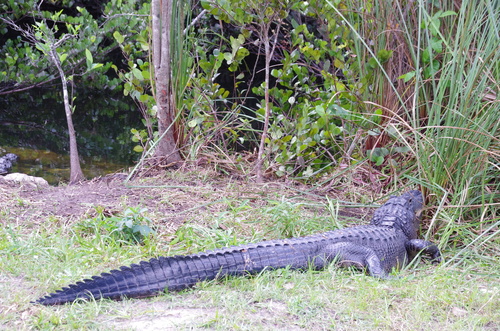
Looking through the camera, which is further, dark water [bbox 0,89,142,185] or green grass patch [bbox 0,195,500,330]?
dark water [bbox 0,89,142,185]

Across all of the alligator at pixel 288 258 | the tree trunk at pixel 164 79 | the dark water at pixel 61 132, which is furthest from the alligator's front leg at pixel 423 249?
the dark water at pixel 61 132

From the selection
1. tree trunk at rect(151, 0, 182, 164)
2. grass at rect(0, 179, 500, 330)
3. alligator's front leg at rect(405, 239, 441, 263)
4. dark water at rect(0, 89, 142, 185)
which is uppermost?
tree trunk at rect(151, 0, 182, 164)

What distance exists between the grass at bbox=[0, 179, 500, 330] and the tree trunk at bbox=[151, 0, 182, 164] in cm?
143

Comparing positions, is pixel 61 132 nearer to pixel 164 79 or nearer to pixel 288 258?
pixel 164 79

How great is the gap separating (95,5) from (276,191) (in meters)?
10.5

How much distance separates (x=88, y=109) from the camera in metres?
10.6

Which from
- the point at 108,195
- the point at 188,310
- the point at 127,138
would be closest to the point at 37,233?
the point at 108,195

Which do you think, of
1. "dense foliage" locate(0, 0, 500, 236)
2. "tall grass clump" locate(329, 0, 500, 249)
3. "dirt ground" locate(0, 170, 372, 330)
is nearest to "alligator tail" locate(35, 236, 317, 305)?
"dirt ground" locate(0, 170, 372, 330)

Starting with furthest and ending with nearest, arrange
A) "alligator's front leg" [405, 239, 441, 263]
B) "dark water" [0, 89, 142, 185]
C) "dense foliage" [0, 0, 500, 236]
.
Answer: "dark water" [0, 89, 142, 185], "dense foliage" [0, 0, 500, 236], "alligator's front leg" [405, 239, 441, 263]

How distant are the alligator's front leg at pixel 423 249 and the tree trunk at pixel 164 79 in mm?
2196

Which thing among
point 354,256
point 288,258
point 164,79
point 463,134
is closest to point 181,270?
point 288,258

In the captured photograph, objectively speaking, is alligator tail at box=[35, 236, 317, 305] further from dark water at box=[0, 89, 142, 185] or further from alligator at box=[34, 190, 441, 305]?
dark water at box=[0, 89, 142, 185]

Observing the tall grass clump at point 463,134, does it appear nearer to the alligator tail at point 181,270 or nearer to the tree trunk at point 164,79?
the alligator tail at point 181,270

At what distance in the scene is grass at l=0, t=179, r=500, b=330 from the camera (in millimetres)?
2184
